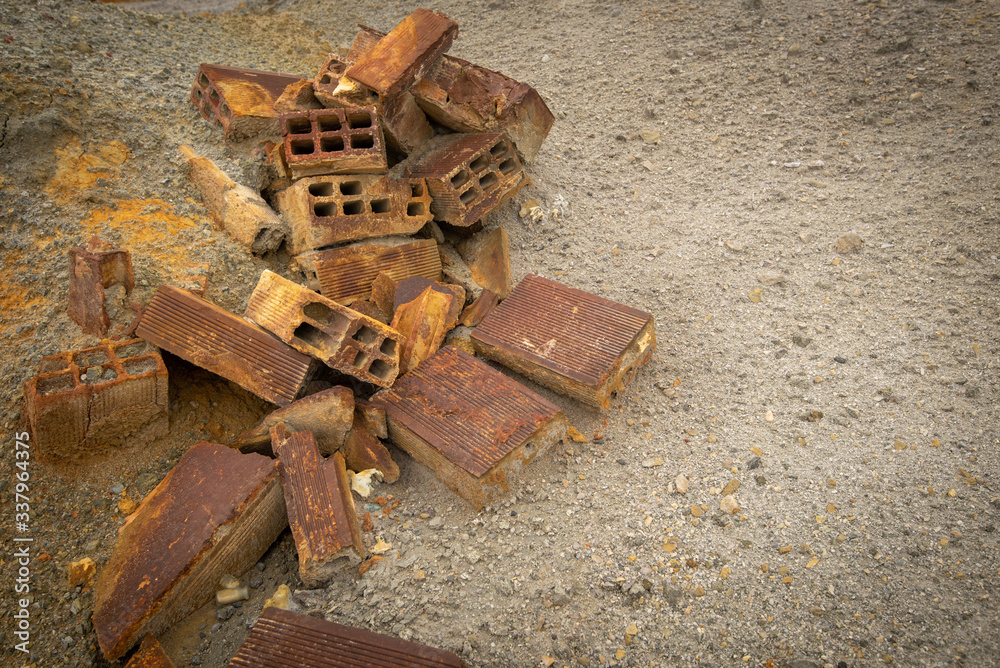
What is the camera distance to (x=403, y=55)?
160 inches

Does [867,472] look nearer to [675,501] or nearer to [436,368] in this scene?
[675,501]

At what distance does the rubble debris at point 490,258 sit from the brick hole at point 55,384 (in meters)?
2.39

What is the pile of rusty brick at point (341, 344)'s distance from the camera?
2789mm

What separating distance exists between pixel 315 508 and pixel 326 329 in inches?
37.4

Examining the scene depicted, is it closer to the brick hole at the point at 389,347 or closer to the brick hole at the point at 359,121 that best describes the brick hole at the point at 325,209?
the brick hole at the point at 359,121

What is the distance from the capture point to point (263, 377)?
10.7 feet

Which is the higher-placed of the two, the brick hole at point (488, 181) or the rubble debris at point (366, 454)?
the brick hole at point (488, 181)

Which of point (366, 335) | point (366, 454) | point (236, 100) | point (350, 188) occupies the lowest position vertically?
point (366, 454)

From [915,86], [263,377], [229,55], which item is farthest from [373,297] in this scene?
[915,86]

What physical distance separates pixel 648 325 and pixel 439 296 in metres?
1.24

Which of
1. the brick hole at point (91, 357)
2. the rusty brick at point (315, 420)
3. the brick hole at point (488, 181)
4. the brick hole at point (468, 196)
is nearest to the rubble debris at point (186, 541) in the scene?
the rusty brick at point (315, 420)

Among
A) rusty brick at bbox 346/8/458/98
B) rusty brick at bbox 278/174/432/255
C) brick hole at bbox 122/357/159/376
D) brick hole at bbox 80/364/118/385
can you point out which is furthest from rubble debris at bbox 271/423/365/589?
rusty brick at bbox 346/8/458/98

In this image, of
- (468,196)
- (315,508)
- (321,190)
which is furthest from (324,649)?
(468,196)

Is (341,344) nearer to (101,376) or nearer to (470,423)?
(470,423)
